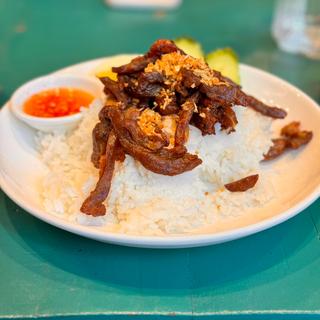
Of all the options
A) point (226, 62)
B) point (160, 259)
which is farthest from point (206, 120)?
point (226, 62)

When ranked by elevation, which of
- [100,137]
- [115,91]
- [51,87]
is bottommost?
[51,87]

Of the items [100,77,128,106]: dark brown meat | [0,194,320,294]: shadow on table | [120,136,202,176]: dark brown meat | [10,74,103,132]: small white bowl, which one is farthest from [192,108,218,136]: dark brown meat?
[10,74,103,132]: small white bowl

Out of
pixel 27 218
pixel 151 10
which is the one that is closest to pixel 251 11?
→ pixel 151 10

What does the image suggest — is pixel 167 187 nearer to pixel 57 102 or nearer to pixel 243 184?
pixel 243 184

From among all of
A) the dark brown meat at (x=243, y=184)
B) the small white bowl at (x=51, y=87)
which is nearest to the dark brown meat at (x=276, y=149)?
the dark brown meat at (x=243, y=184)

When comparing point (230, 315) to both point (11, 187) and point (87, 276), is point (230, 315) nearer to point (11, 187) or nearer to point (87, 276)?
point (87, 276)
